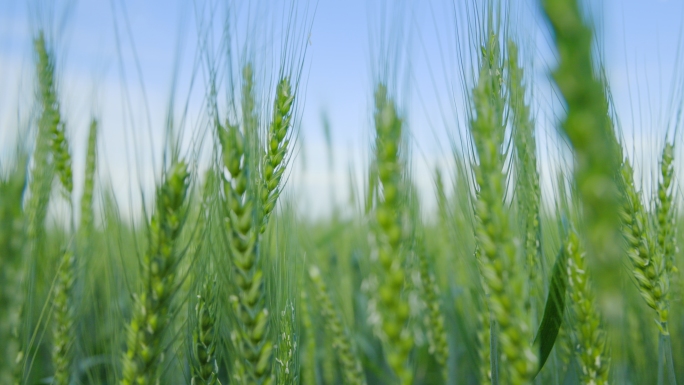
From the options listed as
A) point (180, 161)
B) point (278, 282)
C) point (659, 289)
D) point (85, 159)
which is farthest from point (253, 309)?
point (85, 159)

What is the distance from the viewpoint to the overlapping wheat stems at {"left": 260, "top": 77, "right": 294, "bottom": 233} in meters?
1.45

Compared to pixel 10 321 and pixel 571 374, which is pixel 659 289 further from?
pixel 10 321

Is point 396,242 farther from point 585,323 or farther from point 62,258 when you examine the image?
point 62,258

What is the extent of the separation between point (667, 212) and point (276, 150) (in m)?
1.29

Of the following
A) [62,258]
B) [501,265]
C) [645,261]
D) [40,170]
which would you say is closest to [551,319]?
[645,261]

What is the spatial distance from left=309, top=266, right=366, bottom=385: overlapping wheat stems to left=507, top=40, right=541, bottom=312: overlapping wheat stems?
814 mm

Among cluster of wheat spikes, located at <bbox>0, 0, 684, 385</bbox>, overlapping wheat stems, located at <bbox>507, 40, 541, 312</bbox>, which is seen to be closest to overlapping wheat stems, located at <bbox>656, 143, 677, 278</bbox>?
cluster of wheat spikes, located at <bbox>0, 0, 684, 385</bbox>

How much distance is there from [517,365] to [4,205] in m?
1.08

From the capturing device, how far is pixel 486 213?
976mm

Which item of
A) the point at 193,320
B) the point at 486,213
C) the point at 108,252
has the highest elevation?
the point at 108,252

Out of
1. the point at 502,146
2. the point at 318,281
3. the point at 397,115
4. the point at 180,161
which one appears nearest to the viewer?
the point at 397,115

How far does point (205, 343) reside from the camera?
1305 millimetres

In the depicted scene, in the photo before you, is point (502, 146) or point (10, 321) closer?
point (10, 321)

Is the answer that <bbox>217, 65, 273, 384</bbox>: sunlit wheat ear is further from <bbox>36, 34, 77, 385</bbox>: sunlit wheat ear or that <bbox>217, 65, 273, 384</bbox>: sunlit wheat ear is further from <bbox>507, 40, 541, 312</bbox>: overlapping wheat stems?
<bbox>36, 34, 77, 385</bbox>: sunlit wheat ear
